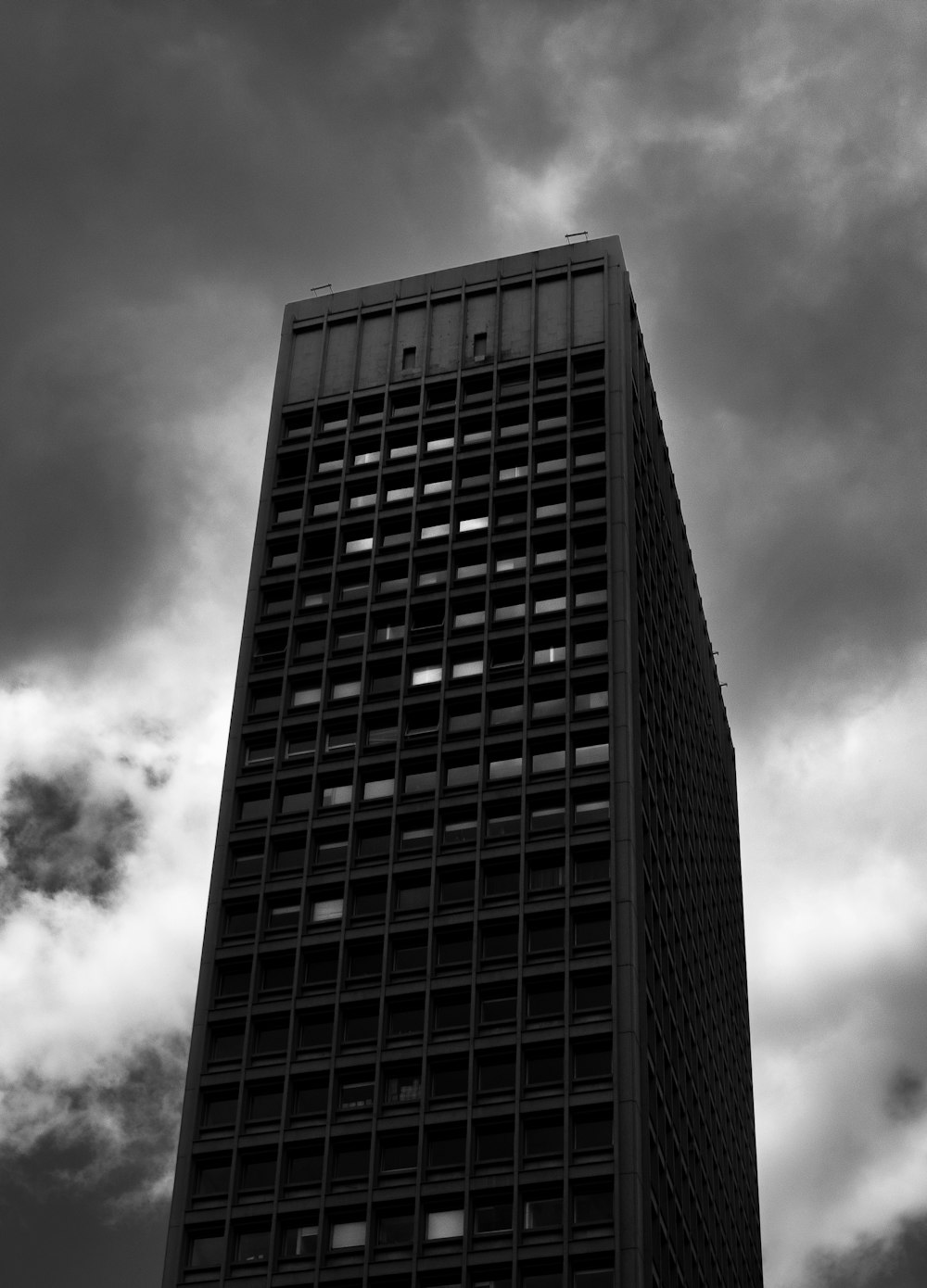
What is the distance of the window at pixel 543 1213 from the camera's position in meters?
86.8

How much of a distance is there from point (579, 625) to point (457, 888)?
675 inches

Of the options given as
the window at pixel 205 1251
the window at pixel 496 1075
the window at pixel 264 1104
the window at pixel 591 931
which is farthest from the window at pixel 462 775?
the window at pixel 205 1251

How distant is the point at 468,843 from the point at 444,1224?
793 inches

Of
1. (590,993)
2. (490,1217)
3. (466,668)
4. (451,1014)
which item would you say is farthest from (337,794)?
(490,1217)

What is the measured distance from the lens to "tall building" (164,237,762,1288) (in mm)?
89562

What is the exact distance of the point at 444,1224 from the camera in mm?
88062

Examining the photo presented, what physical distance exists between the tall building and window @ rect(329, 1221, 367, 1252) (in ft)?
0.40

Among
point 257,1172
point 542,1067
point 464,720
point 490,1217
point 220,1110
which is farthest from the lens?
point 464,720

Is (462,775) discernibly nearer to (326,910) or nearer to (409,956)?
(326,910)

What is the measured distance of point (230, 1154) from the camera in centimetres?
9275

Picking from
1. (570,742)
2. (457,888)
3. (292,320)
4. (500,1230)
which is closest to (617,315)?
(292,320)

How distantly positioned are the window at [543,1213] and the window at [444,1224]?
2964mm

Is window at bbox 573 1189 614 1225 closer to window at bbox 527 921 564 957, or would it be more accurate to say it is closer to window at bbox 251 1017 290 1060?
window at bbox 527 921 564 957

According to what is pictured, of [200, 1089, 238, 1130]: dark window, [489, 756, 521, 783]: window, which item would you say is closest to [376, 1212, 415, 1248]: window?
[200, 1089, 238, 1130]: dark window
